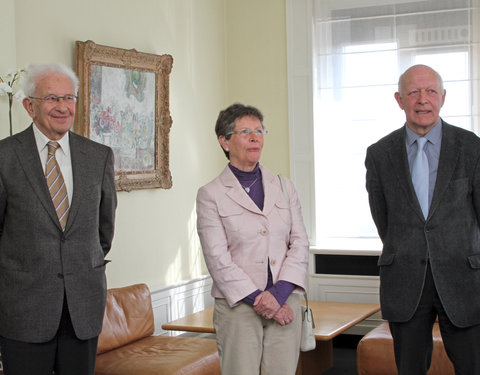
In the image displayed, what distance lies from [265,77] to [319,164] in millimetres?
935

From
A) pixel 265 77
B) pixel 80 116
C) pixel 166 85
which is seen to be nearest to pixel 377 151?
pixel 80 116

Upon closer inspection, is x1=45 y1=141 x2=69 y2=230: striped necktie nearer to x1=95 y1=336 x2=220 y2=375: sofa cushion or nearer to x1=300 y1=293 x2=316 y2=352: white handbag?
x1=300 y1=293 x2=316 y2=352: white handbag

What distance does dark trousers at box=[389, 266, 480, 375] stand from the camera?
2.74m

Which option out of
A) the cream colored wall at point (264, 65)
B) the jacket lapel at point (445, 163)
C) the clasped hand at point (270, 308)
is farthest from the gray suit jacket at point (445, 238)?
the cream colored wall at point (264, 65)

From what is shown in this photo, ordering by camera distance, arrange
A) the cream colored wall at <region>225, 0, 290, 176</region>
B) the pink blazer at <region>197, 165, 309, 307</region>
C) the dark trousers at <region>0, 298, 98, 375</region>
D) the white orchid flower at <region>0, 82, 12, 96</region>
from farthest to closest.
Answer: the cream colored wall at <region>225, 0, 290, 176</region>, the white orchid flower at <region>0, 82, 12, 96</region>, the pink blazer at <region>197, 165, 309, 307</region>, the dark trousers at <region>0, 298, 98, 375</region>

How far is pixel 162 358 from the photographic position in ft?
13.6

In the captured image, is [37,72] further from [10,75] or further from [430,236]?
[430,236]

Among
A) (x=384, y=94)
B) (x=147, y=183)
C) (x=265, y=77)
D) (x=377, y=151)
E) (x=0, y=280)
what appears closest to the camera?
(x=0, y=280)

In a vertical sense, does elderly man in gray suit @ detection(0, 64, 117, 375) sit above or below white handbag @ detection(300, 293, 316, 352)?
above

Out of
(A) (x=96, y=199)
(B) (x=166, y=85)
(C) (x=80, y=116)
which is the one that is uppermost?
(B) (x=166, y=85)

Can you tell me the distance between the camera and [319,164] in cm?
615

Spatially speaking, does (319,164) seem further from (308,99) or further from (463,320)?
(463,320)

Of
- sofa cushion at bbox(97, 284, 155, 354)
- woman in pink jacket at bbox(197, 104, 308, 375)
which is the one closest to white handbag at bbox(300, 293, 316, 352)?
woman in pink jacket at bbox(197, 104, 308, 375)

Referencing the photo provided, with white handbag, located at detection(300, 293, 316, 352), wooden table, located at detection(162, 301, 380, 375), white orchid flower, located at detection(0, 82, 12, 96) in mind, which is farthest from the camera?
wooden table, located at detection(162, 301, 380, 375)
